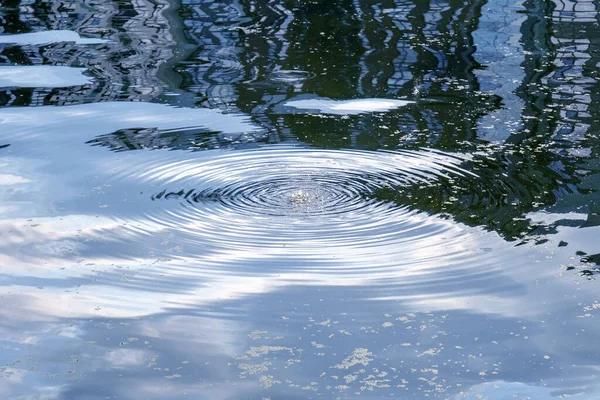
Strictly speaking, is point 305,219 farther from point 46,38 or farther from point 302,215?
point 46,38

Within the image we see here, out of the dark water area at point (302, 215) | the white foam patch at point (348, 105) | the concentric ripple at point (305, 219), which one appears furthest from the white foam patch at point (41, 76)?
the concentric ripple at point (305, 219)

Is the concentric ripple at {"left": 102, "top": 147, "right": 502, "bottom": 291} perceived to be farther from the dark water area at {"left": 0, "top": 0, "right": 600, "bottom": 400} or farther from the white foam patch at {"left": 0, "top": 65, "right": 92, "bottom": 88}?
the white foam patch at {"left": 0, "top": 65, "right": 92, "bottom": 88}

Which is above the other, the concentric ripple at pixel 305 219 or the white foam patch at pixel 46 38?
the white foam patch at pixel 46 38

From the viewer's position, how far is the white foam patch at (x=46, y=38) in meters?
6.77

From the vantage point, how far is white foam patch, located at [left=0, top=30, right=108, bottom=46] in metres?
6.77

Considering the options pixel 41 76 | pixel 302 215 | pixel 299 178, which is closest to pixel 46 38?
pixel 41 76

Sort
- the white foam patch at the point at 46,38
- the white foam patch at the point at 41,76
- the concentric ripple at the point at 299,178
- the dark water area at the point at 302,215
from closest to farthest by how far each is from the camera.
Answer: the dark water area at the point at 302,215 → the concentric ripple at the point at 299,178 → the white foam patch at the point at 41,76 → the white foam patch at the point at 46,38

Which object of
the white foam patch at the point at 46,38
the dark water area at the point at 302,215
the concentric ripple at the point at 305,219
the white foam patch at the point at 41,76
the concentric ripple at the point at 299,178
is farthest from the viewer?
the white foam patch at the point at 46,38

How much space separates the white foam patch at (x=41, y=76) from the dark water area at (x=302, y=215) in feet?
0.07

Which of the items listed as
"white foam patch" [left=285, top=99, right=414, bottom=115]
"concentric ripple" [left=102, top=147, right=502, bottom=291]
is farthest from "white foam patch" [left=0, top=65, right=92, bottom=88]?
"concentric ripple" [left=102, top=147, right=502, bottom=291]

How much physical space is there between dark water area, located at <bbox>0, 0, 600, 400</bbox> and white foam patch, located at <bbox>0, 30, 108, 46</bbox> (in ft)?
0.12

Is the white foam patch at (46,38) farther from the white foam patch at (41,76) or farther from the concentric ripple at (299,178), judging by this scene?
the concentric ripple at (299,178)

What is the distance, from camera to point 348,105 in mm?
5332

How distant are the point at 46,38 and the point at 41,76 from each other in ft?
3.22
